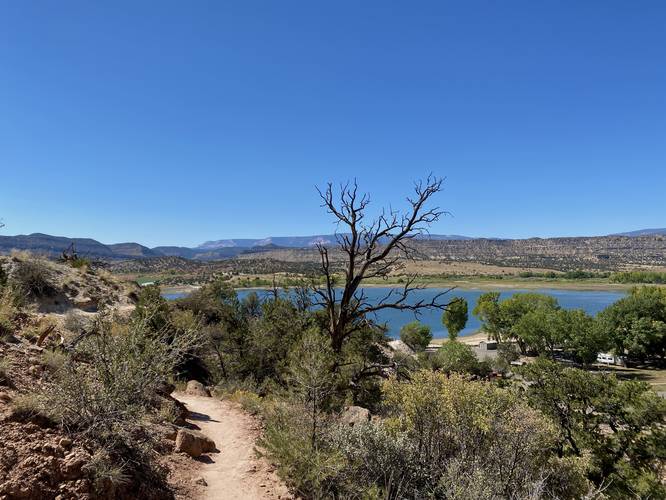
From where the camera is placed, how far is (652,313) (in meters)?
52.2

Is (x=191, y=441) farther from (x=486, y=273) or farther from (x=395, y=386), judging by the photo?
(x=486, y=273)

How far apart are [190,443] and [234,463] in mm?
932

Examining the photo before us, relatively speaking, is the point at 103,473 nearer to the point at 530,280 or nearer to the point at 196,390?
the point at 196,390

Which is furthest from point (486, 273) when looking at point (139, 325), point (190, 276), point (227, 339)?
point (139, 325)

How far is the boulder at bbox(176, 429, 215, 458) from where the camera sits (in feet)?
25.0

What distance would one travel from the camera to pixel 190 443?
7758mm

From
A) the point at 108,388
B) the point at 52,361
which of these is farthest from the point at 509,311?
the point at 108,388

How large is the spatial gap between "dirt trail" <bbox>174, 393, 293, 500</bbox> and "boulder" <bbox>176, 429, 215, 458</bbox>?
184mm

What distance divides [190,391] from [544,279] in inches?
7104

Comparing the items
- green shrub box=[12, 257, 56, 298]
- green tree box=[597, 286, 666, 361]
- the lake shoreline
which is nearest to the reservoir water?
the lake shoreline

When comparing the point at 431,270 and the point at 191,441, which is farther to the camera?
the point at 431,270

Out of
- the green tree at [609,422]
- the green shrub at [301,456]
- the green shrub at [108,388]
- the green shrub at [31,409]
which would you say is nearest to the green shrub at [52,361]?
the green shrub at [108,388]

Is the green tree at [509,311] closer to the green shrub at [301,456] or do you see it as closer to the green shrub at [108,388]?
the green shrub at [301,456]

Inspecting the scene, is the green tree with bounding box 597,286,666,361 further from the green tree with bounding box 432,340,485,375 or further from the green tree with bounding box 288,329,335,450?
the green tree with bounding box 288,329,335,450
